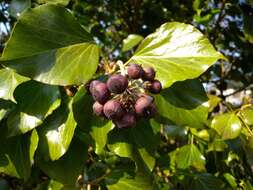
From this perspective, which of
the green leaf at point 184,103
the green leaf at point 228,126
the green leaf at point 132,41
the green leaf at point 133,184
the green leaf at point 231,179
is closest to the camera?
the green leaf at point 184,103

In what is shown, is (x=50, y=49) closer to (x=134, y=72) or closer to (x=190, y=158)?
(x=134, y=72)

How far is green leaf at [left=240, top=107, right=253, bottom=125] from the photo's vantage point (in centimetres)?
149

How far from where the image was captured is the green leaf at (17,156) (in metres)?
1.06

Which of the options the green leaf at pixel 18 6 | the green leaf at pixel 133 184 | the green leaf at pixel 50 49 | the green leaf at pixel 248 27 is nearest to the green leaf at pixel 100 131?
the green leaf at pixel 50 49

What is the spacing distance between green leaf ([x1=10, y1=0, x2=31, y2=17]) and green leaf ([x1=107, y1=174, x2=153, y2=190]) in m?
0.52

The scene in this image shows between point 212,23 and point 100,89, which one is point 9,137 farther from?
point 212,23

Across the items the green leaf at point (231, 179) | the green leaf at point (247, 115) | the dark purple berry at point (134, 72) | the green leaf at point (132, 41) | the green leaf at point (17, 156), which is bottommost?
the green leaf at point (231, 179)

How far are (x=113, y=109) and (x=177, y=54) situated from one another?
0.23 m

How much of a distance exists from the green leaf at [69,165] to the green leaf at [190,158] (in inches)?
28.9

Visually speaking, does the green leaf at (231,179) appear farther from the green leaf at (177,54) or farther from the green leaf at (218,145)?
the green leaf at (177,54)

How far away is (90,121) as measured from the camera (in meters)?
0.98

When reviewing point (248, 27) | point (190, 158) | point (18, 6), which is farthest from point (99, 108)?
point (248, 27)

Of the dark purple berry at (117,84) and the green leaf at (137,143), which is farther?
the green leaf at (137,143)

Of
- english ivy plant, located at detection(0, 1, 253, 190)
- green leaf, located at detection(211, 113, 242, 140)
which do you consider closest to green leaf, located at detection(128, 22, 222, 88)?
english ivy plant, located at detection(0, 1, 253, 190)
